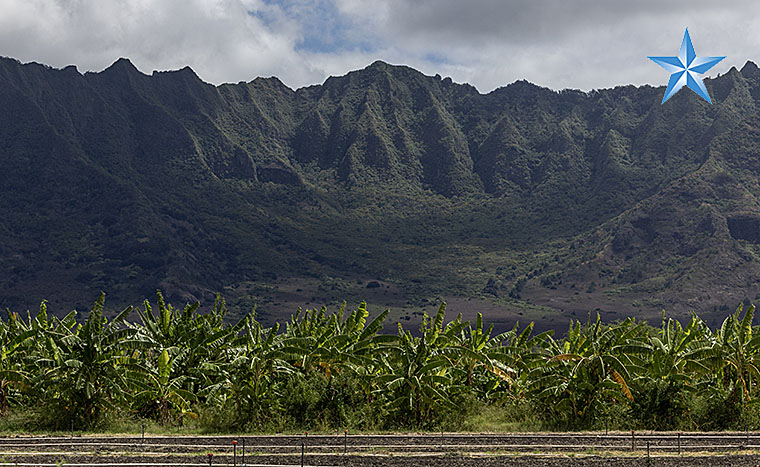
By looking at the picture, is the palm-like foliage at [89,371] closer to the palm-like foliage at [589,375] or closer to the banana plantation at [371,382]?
the banana plantation at [371,382]

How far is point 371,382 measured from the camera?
3020 centimetres

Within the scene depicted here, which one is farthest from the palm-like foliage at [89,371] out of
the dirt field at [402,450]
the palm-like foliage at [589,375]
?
the palm-like foliage at [589,375]

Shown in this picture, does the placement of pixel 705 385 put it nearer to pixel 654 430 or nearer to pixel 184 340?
pixel 654 430

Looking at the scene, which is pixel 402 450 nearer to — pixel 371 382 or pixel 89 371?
pixel 371 382

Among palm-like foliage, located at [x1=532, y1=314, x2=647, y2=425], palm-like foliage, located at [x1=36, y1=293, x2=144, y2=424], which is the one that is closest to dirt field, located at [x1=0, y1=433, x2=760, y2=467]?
palm-like foliage, located at [x1=532, y1=314, x2=647, y2=425]

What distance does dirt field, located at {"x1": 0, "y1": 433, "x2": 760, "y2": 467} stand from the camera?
21.4 m

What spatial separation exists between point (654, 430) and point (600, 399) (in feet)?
6.71

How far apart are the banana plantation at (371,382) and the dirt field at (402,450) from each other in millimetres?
2110

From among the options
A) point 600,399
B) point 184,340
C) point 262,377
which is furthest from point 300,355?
point 600,399

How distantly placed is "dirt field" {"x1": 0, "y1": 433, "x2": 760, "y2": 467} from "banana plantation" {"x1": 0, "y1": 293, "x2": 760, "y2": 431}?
211 centimetres

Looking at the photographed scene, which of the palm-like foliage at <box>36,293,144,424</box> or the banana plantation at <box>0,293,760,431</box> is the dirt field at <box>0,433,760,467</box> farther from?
the palm-like foliage at <box>36,293,144,424</box>

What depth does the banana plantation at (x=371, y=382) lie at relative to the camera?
2842 centimetres

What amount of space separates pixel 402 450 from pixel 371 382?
685 cm

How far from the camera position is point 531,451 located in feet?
75.3
